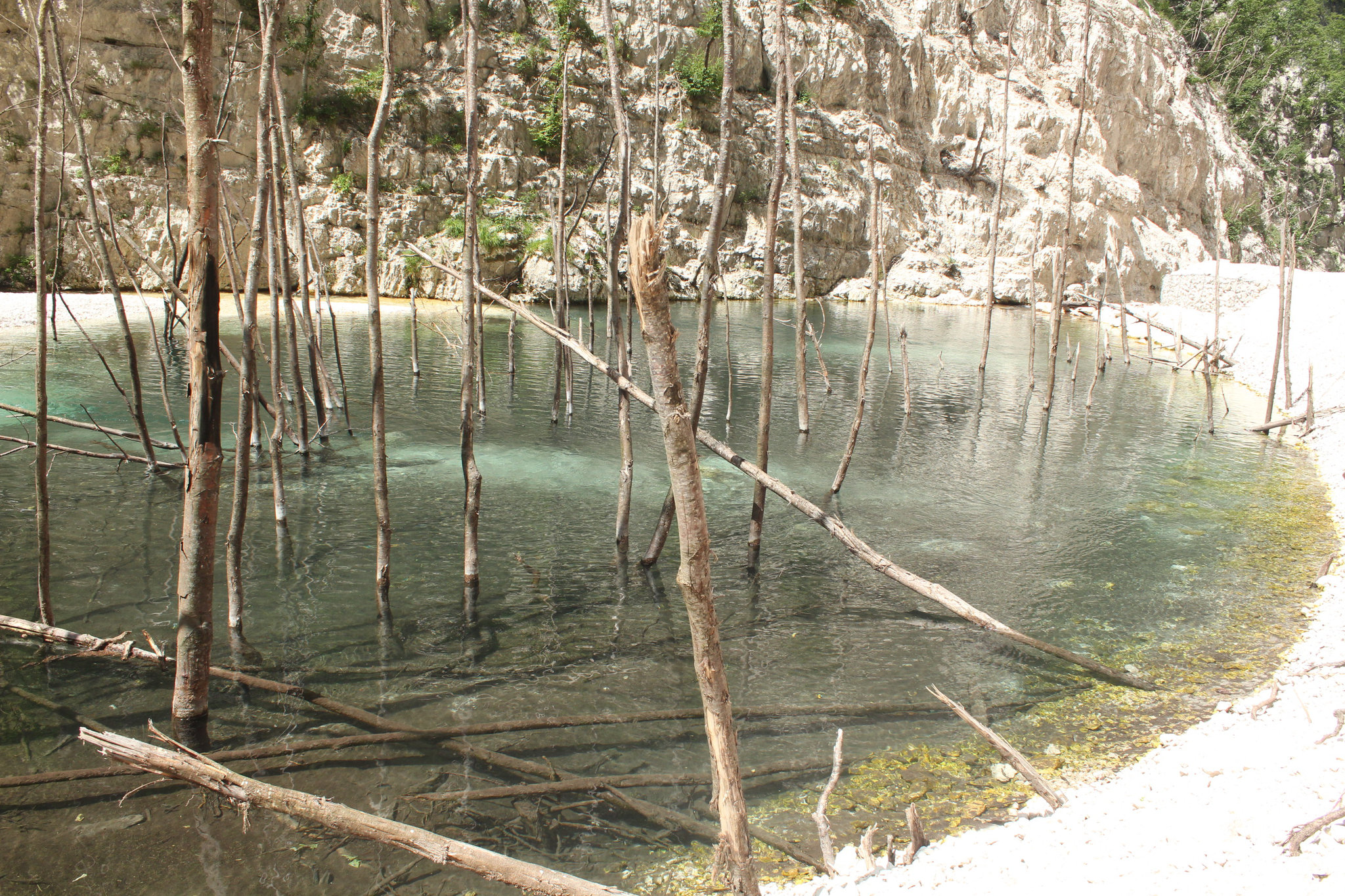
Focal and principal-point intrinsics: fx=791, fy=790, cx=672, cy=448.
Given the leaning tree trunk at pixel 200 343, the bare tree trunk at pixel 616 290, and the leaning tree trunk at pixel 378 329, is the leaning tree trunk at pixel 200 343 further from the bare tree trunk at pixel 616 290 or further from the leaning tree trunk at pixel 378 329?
the bare tree trunk at pixel 616 290

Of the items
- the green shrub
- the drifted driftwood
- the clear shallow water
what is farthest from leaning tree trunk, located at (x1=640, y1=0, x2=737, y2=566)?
the green shrub

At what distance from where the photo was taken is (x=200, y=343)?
4.55 m

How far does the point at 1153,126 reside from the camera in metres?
50.2

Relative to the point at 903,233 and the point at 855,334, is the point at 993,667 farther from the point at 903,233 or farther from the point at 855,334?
the point at 903,233

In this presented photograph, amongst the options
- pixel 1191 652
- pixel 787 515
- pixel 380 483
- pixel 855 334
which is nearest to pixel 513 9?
pixel 855 334

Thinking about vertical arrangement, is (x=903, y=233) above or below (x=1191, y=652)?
above

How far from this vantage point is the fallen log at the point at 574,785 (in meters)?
5.20

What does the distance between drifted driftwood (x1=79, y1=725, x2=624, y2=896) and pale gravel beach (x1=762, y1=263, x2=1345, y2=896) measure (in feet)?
5.60

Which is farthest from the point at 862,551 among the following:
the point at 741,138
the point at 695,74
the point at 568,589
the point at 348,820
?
the point at 741,138

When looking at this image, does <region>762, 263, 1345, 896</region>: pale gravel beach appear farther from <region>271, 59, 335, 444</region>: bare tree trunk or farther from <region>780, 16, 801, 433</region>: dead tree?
<region>271, 59, 335, 444</region>: bare tree trunk

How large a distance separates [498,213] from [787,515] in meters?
26.3

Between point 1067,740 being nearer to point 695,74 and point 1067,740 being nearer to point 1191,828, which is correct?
point 1191,828

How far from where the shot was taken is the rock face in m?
28.3

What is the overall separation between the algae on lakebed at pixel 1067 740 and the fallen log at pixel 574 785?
45cm
